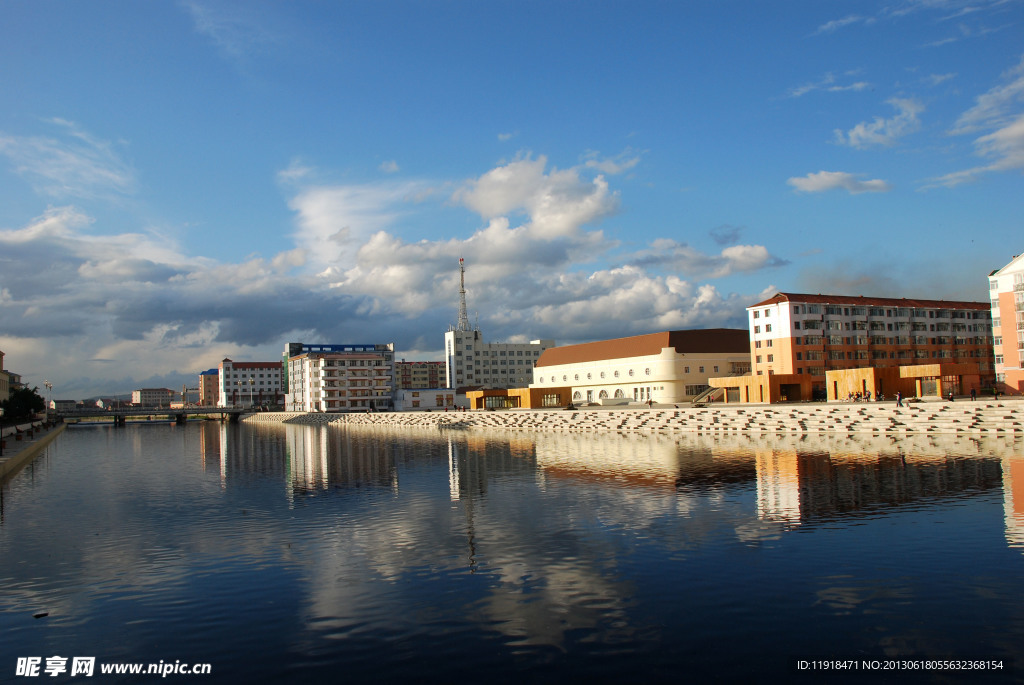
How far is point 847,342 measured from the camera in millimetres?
103875

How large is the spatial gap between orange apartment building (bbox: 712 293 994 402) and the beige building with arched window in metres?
7.59

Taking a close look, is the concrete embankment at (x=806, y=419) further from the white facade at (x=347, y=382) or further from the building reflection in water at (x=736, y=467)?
the white facade at (x=347, y=382)

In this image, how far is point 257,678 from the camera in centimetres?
1262

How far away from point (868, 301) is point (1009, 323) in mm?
22715

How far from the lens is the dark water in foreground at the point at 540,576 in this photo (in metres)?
13.2

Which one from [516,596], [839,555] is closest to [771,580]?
[839,555]

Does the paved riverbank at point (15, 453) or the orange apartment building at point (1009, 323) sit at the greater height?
the orange apartment building at point (1009, 323)

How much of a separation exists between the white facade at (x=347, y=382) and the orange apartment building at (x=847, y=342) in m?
104

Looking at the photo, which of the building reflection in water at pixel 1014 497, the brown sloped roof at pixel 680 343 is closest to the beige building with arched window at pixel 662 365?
the brown sloped roof at pixel 680 343

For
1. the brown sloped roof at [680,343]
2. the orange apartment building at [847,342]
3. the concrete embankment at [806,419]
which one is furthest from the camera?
the brown sloped roof at [680,343]

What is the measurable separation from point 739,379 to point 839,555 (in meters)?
73.3

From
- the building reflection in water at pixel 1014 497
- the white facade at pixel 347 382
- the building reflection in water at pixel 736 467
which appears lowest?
the building reflection in water at pixel 736 467

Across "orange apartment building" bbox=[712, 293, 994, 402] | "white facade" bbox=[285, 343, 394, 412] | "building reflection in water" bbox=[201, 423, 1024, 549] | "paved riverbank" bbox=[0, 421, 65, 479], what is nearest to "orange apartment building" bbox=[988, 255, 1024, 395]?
"orange apartment building" bbox=[712, 293, 994, 402]

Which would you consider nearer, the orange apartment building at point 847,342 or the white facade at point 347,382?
the orange apartment building at point 847,342
